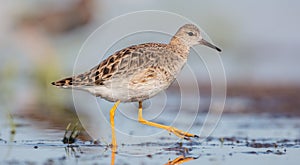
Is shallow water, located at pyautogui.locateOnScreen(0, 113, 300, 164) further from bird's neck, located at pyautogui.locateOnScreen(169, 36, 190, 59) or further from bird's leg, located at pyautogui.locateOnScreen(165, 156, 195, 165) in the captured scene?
bird's neck, located at pyautogui.locateOnScreen(169, 36, 190, 59)

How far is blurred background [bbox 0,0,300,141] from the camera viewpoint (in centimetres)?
1270

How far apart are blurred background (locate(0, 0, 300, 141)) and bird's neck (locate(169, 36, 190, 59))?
8.42 feet

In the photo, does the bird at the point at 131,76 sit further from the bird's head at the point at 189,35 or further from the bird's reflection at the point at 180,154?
the bird's head at the point at 189,35

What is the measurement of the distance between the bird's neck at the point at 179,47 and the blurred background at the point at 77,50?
257 centimetres

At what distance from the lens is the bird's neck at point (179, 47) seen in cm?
925

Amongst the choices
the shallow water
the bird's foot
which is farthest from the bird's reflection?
the bird's foot

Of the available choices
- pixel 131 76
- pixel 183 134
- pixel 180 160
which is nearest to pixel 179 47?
pixel 131 76

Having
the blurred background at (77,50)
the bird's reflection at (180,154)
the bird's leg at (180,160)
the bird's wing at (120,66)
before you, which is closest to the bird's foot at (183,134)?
the bird's reflection at (180,154)

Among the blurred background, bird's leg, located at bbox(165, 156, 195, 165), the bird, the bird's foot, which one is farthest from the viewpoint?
the blurred background

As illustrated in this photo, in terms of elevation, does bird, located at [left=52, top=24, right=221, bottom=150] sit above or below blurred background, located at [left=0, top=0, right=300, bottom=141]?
below

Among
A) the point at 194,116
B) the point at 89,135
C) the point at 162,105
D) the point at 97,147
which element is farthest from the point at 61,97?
the point at 97,147

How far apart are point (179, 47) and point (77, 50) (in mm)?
7602

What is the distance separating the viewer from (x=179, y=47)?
9.32 metres

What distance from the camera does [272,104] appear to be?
1269cm
